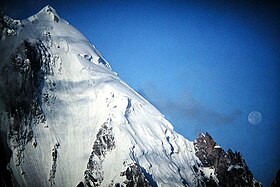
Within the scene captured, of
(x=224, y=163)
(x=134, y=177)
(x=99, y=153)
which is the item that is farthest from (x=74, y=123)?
(x=224, y=163)

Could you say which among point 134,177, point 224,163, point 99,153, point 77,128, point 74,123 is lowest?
point 134,177

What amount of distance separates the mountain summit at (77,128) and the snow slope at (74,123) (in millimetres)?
207

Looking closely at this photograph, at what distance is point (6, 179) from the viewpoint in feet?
155

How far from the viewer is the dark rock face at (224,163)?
73188mm

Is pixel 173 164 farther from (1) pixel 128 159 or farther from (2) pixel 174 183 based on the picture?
(1) pixel 128 159

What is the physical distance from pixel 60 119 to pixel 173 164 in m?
29.9

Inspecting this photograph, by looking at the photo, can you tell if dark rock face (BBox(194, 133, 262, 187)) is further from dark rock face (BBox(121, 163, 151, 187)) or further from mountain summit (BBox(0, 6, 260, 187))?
dark rock face (BBox(121, 163, 151, 187))

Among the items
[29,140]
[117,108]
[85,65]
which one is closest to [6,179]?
[29,140]

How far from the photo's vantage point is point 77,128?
62.6 m

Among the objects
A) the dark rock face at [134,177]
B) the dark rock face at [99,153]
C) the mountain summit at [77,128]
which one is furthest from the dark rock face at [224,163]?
the dark rock face at [99,153]

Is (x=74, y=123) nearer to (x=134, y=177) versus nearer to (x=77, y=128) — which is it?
(x=77, y=128)

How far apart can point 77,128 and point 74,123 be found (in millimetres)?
1460

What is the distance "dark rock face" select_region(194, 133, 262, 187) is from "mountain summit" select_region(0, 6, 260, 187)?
11.0 inches

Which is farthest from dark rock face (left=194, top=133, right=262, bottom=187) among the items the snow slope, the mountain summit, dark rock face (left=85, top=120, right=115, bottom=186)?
dark rock face (left=85, top=120, right=115, bottom=186)
